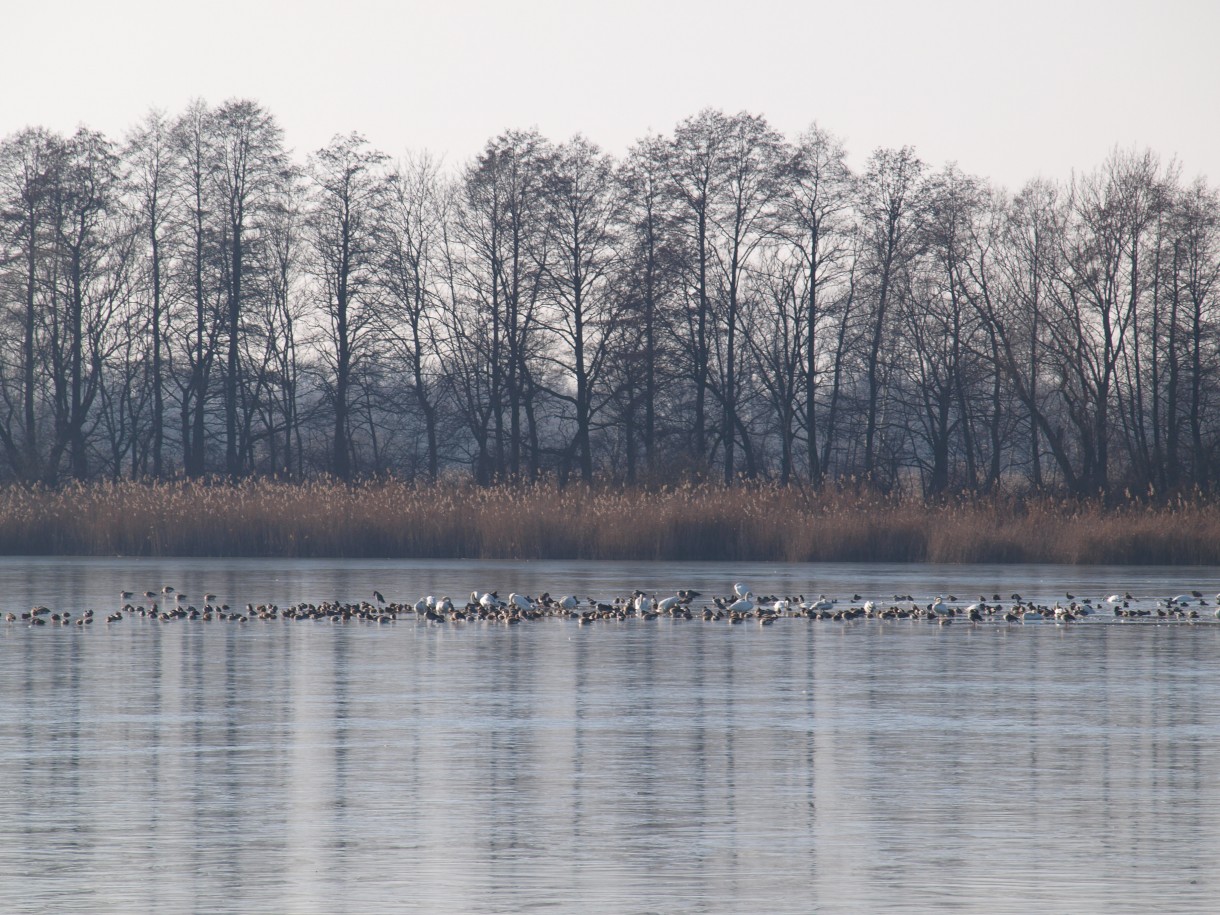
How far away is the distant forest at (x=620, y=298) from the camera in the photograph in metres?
45.1

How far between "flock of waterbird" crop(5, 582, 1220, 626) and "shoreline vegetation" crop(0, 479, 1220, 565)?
1045 centimetres

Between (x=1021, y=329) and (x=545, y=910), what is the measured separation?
145ft

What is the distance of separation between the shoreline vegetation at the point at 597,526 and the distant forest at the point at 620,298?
41.9ft

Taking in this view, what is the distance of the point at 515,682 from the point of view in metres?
10.6

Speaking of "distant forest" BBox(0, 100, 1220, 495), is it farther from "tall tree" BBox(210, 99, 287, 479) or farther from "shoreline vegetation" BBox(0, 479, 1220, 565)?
"shoreline vegetation" BBox(0, 479, 1220, 565)

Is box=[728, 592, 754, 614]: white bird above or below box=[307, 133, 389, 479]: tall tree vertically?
below

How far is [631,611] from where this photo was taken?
16859mm

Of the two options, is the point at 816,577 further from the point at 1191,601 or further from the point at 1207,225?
the point at 1207,225

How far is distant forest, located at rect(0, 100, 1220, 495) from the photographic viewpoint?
45.1 metres

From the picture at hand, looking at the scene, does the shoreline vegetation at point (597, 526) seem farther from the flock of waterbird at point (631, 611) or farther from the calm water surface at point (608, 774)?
the calm water surface at point (608, 774)

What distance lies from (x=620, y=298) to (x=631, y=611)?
29.0 metres

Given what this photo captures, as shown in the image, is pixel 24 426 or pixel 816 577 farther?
pixel 24 426

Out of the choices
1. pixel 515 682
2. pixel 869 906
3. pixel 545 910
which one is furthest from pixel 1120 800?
pixel 515 682

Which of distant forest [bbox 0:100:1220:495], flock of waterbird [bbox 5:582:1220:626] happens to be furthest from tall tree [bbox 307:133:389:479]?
flock of waterbird [bbox 5:582:1220:626]
